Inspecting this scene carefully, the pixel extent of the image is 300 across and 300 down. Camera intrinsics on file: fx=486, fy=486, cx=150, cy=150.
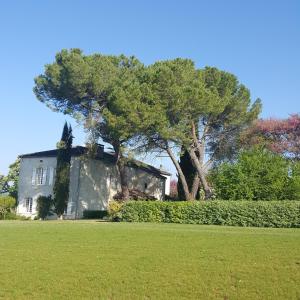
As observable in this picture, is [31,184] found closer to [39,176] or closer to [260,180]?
[39,176]

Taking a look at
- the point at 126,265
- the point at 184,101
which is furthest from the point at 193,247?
the point at 184,101

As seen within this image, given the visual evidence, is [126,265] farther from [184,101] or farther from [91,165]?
[91,165]

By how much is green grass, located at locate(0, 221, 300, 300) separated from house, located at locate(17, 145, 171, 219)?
3084 centimetres

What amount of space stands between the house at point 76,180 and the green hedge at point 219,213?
15.0 metres

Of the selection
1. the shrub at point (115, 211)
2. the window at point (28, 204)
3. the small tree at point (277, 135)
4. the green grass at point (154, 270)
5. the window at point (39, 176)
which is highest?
the small tree at point (277, 135)

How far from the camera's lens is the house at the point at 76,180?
4622 centimetres

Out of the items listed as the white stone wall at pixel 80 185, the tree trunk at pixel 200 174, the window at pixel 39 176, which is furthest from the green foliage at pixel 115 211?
the window at pixel 39 176

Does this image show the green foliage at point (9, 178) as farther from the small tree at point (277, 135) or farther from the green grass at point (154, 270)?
the green grass at point (154, 270)

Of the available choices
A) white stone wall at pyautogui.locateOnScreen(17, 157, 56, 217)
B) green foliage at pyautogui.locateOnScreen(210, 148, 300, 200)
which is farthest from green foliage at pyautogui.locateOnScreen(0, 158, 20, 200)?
green foliage at pyautogui.locateOnScreen(210, 148, 300, 200)

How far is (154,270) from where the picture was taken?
11.6 m

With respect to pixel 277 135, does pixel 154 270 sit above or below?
below

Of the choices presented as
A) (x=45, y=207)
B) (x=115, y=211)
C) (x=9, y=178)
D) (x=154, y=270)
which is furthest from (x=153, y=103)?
(x=9, y=178)

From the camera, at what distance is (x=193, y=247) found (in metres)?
14.3

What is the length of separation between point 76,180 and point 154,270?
35.4 metres
